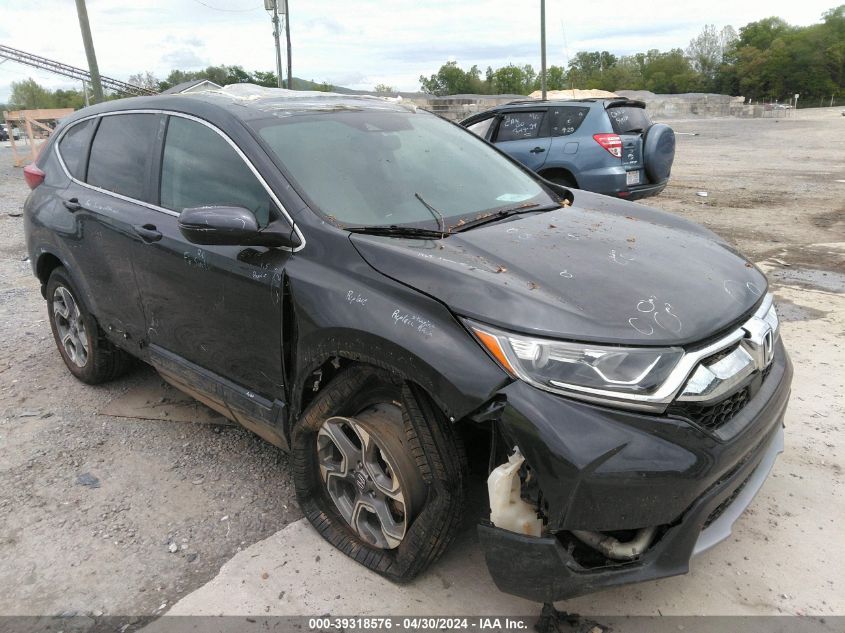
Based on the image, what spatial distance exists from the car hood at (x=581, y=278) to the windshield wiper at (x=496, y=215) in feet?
0.20

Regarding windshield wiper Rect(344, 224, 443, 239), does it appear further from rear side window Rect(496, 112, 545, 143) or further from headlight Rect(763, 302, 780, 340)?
rear side window Rect(496, 112, 545, 143)

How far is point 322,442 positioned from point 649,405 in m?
1.30

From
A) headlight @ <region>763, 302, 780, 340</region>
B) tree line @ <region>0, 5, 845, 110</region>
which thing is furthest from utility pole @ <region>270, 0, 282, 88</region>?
tree line @ <region>0, 5, 845, 110</region>

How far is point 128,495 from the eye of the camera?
321 centimetres

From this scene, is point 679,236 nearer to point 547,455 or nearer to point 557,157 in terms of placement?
point 547,455

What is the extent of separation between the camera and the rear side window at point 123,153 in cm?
346

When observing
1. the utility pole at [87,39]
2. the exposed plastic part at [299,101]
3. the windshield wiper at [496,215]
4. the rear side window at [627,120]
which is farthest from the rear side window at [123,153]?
the utility pole at [87,39]

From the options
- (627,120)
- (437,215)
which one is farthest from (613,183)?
(437,215)

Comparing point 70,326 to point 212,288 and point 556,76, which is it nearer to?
point 212,288

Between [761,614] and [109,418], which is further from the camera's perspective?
[109,418]

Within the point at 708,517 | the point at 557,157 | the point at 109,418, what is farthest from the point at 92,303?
the point at 557,157

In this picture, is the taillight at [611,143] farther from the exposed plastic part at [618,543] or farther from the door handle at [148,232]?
the exposed plastic part at [618,543]

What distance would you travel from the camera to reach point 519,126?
9.59 meters

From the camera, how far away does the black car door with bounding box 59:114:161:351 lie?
346 cm
